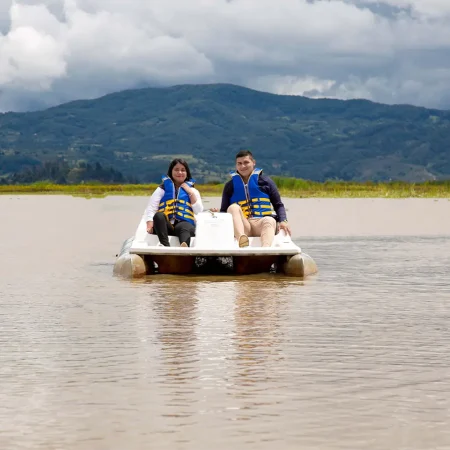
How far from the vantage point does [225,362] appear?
6621 mm

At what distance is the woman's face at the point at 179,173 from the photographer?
46.6ft

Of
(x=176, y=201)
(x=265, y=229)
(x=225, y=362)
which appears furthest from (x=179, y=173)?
(x=225, y=362)

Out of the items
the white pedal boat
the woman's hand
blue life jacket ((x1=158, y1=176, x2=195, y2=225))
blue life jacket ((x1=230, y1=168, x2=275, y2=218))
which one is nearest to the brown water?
the white pedal boat

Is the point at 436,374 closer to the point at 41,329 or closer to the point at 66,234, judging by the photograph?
the point at 41,329

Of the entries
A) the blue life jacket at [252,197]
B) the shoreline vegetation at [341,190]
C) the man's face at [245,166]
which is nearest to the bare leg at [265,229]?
the blue life jacket at [252,197]

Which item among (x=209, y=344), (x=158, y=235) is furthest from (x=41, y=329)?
(x=158, y=235)

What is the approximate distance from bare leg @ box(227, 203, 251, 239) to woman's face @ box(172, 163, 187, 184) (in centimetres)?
85

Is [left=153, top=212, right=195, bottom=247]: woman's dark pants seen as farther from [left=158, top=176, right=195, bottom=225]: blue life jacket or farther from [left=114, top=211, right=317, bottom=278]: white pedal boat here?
[left=114, top=211, right=317, bottom=278]: white pedal boat

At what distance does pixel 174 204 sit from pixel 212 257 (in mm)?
1112

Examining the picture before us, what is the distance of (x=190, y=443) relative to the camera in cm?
473

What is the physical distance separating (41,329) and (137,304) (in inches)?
72.7

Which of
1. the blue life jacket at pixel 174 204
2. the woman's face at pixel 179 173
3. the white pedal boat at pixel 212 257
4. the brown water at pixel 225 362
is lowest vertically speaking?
the brown water at pixel 225 362

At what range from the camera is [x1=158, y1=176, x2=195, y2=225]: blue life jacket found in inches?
559

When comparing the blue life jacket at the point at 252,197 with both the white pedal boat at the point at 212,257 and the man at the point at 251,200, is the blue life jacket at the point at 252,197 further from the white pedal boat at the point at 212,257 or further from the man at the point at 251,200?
the white pedal boat at the point at 212,257
